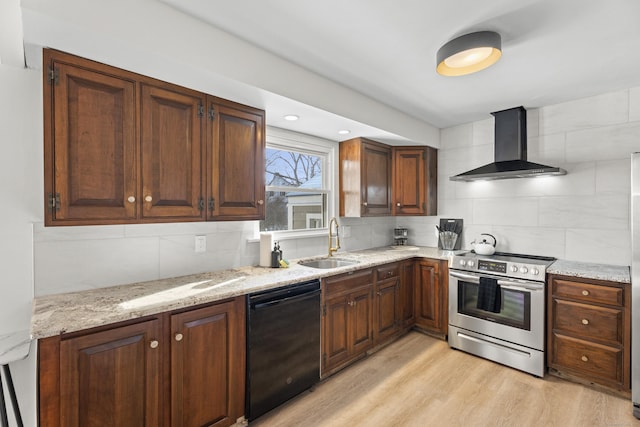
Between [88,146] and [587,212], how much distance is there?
4057 mm

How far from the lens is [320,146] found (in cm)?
345

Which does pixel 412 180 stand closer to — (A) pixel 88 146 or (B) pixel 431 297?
(B) pixel 431 297

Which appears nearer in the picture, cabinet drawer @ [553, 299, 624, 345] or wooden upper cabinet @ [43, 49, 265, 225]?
wooden upper cabinet @ [43, 49, 265, 225]

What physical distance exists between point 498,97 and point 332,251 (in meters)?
2.22

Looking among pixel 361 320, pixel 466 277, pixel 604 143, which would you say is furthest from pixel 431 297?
pixel 604 143

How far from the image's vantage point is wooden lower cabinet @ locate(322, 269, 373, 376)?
2.55 m

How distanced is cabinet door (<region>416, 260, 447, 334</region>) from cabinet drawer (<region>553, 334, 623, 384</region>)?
1.00 meters

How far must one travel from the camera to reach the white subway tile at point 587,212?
2.84 metres

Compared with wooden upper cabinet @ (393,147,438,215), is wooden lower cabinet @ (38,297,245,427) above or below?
below

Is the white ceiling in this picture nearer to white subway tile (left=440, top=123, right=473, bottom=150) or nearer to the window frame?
the window frame

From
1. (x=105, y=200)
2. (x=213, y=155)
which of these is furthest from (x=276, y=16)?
(x=105, y=200)

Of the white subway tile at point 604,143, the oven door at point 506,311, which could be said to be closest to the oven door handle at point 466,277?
the oven door at point 506,311

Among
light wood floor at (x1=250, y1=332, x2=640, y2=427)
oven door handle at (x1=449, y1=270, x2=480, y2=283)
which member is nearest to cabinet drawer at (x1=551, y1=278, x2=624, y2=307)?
oven door handle at (x1=449, y1=270, x2=480, y2=283)

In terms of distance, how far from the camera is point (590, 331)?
2492 mm
